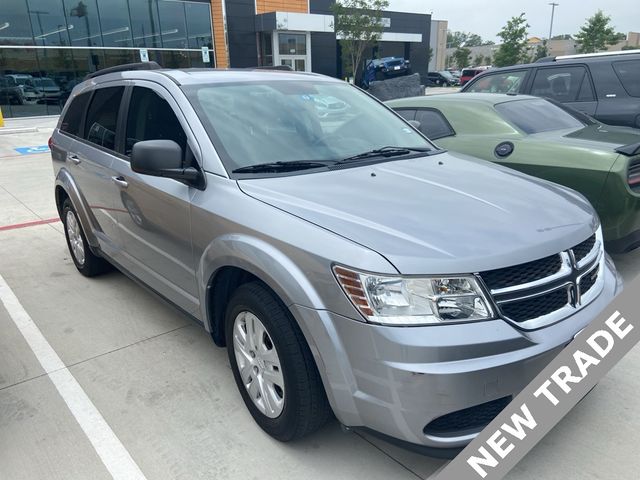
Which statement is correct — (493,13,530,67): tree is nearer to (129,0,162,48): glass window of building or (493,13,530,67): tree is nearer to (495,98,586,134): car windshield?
(129,0,162,48): glass window of building

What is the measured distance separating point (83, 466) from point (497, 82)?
711cm

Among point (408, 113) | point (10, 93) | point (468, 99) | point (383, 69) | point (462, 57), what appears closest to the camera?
point (468, 99)

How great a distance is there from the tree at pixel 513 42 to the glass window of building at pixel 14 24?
89.1ft

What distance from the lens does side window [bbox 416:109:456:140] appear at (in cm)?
529

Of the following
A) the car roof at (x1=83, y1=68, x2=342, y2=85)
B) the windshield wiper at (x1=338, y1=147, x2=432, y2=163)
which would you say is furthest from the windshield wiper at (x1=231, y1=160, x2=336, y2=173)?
the car roof at (x1=83, y1=68, x2=342, y2=85)

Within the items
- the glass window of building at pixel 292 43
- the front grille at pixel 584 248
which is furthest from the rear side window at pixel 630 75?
the glass window of building at pixel 292 43

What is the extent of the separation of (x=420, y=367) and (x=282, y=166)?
1380mm

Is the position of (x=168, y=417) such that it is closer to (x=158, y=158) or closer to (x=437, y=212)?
(x=158, y=158)

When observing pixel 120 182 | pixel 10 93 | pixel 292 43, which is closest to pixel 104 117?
pixel 120 182

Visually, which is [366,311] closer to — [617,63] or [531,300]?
[531,300]

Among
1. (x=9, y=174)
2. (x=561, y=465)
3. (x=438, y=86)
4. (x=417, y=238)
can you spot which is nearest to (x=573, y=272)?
(x=417, y=238)

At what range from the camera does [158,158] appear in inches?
104

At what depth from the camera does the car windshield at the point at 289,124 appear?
2889mm

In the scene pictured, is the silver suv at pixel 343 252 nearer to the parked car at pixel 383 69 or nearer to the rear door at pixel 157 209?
the rear door at pixel 157 209
